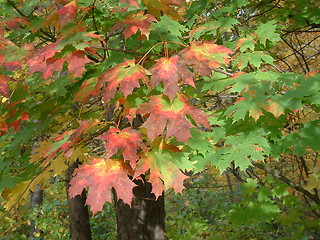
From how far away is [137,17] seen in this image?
218 cm

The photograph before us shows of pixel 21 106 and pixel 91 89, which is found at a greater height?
pixel 91 89

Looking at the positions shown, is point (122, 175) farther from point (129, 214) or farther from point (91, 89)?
point (129, 214)

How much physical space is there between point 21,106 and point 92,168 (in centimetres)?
140

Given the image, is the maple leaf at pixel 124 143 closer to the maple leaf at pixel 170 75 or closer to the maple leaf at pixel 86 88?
the maple leaf at pixel 170 75

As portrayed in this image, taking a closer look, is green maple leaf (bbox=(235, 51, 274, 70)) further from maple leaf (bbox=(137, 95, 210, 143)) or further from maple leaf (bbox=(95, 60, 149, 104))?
maple leaf (bbox=(95, 60, 149, 104))

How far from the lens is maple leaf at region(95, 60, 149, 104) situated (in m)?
1.87

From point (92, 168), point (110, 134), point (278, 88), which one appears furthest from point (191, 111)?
point (278, 88)

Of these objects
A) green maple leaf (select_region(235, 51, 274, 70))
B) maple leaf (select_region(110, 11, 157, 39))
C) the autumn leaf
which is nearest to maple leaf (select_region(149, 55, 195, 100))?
maple leaf (select_region(110, 11, 157, 39))

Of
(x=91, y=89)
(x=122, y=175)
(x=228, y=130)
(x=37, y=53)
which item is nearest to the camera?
(x=122, y=175)

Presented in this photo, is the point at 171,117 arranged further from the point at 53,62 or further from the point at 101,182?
the point at 53,62

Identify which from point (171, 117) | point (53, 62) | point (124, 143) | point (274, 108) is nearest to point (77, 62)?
point (53, 62)

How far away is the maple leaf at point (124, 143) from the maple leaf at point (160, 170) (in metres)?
0.13

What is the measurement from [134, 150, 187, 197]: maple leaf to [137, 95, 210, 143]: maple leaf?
0.92 ft

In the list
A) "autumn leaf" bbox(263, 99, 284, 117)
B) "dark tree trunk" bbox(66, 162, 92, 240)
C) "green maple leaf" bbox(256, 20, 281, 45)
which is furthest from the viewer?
"dark tree trunk" bbox(66, 162, 92, 240)
